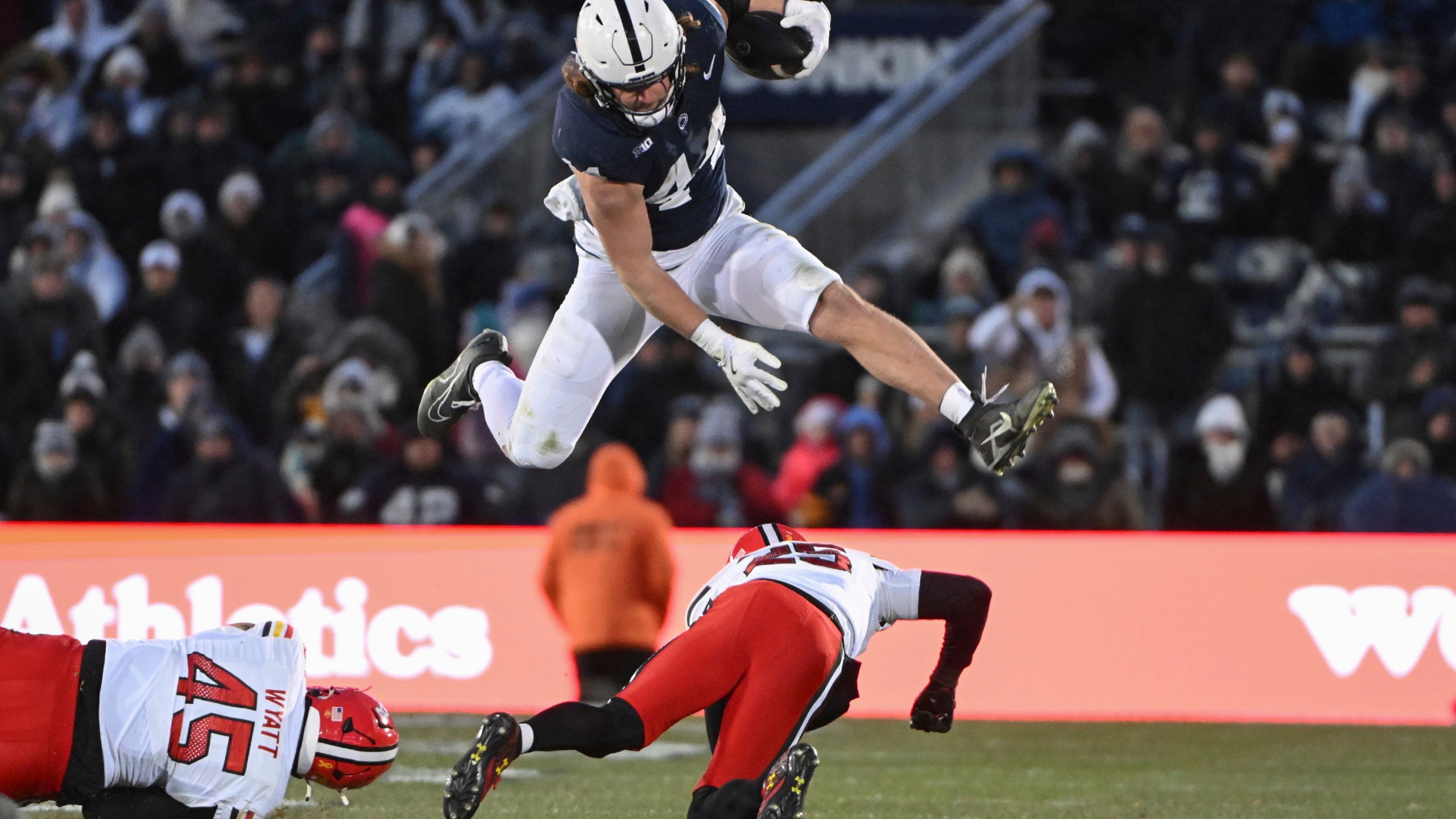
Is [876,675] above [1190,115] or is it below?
below

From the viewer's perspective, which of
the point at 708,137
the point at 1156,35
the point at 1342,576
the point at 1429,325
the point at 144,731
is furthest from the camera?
the point at 1156,35

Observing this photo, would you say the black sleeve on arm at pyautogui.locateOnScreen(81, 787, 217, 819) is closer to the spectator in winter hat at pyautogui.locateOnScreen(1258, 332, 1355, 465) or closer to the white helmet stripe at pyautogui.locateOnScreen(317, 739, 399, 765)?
the white helmet stripe at pyautogui.locateOnScreen(317, 739, 399, 765)

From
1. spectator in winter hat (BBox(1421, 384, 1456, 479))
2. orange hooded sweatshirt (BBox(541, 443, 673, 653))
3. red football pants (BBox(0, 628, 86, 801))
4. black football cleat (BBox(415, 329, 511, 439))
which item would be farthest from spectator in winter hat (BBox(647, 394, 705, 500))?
red football pants (BBox(0, 628, 86, 801))

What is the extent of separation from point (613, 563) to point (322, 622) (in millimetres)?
1449

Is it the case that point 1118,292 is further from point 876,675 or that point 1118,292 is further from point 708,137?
point 708,137

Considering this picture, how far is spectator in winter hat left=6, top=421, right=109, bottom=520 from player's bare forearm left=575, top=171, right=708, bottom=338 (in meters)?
5.54

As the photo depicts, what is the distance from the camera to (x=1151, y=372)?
35.6 ft

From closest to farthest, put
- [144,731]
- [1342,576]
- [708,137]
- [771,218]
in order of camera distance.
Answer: [144,731] < [708,137] < [1342,576] < [771,218]

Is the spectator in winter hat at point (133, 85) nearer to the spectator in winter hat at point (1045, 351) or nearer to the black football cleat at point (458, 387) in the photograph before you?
→ the spectator in winter hat at point (1045, 351)

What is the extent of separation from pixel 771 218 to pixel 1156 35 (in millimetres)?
3071

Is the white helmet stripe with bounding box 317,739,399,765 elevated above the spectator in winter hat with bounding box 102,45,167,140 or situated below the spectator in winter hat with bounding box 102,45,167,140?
above

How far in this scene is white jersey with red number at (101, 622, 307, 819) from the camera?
16.7ft

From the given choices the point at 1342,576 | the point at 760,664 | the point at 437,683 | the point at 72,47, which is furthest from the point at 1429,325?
the point at 72,47

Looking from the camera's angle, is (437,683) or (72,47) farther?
(72,47)
